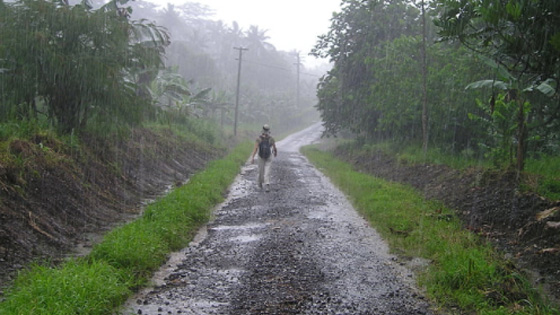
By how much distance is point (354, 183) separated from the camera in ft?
49.8

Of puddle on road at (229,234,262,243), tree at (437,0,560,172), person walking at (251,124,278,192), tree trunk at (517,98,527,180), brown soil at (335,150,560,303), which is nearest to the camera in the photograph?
tree at (437,0,560,172)

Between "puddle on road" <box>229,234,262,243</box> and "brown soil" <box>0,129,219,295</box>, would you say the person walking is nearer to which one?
"brown soil" <box>0,129,219,295</box>

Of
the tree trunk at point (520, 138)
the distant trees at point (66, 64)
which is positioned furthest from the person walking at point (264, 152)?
the tree trunk at point (520, 138)

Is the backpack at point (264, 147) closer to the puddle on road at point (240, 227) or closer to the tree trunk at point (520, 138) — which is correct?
the puddle on road at point (240, 227)

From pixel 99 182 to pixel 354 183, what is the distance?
7439 millimetres

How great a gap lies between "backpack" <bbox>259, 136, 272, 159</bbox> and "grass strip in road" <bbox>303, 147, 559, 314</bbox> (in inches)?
133

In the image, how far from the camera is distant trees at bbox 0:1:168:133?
1075cm

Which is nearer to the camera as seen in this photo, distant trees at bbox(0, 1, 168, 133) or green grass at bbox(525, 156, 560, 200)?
green grass at bbox(525, 156, 560, 200)

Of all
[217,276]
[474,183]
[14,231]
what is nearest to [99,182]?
[14,231]

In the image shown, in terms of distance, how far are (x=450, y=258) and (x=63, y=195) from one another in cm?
672

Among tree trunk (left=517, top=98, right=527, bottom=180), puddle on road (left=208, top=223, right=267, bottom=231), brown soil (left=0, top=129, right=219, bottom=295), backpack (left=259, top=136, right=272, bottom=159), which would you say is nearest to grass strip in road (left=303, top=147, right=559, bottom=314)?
tree trunk (left=517, top=98, right=527, bottom=180)

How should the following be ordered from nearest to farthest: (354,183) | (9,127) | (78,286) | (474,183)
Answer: (78,286) → (9,127) → (474,183) → (354,183)

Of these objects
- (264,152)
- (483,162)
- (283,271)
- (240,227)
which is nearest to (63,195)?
(240,227)

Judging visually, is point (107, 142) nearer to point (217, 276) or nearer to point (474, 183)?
point (217, 276)
